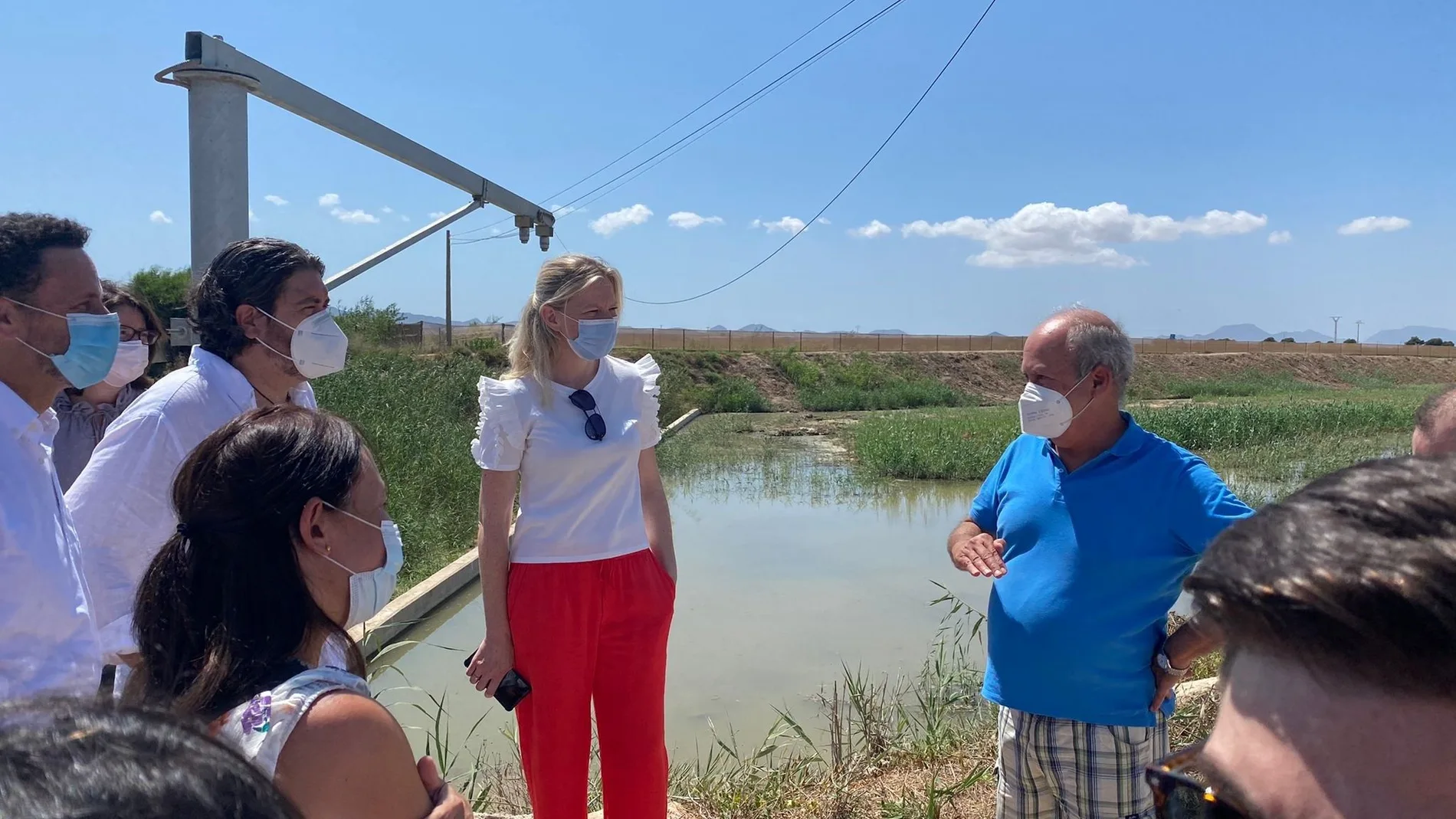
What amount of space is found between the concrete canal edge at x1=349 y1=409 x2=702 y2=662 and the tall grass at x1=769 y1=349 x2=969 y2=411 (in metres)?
28.3

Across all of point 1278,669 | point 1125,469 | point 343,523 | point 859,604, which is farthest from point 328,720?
point 859,604

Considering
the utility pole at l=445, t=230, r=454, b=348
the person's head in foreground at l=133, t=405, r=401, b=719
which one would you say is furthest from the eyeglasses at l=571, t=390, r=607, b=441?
the utility pole at l=445, t=230, r=454, b=348

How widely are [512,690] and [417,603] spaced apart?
184 inches

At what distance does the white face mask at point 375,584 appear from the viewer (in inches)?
70.6

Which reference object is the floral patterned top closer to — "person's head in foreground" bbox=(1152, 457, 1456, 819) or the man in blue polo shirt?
"person's head in foreground" bbox=(1152, 457, 1456, 819)

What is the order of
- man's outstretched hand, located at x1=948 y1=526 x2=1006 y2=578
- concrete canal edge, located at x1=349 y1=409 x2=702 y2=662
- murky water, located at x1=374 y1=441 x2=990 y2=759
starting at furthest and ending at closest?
1. concrete canal edge, located at x1=349 y1=409 x2=702 y2=662
2. murky water, located at x1=374 y1=441 x2=990 y2=759
3. man's outstretched hand, located at x1=948 y1=526 x2=1006 y2=578

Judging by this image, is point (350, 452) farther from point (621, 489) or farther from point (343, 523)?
point (621, 489)

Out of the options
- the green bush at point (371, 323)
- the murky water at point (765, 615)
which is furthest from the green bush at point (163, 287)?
the murky water at point (765, 615)

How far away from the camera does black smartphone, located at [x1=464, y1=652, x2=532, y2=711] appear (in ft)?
8.64

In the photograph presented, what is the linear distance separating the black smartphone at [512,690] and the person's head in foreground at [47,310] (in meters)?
1.26

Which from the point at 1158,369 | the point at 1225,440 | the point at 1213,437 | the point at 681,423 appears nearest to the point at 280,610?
the point at 1213,437

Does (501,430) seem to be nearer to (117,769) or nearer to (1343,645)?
(117,769)

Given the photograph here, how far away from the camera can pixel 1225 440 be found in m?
21.5

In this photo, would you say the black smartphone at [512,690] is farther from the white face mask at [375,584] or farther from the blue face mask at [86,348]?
the blue face mask at [86,348]
